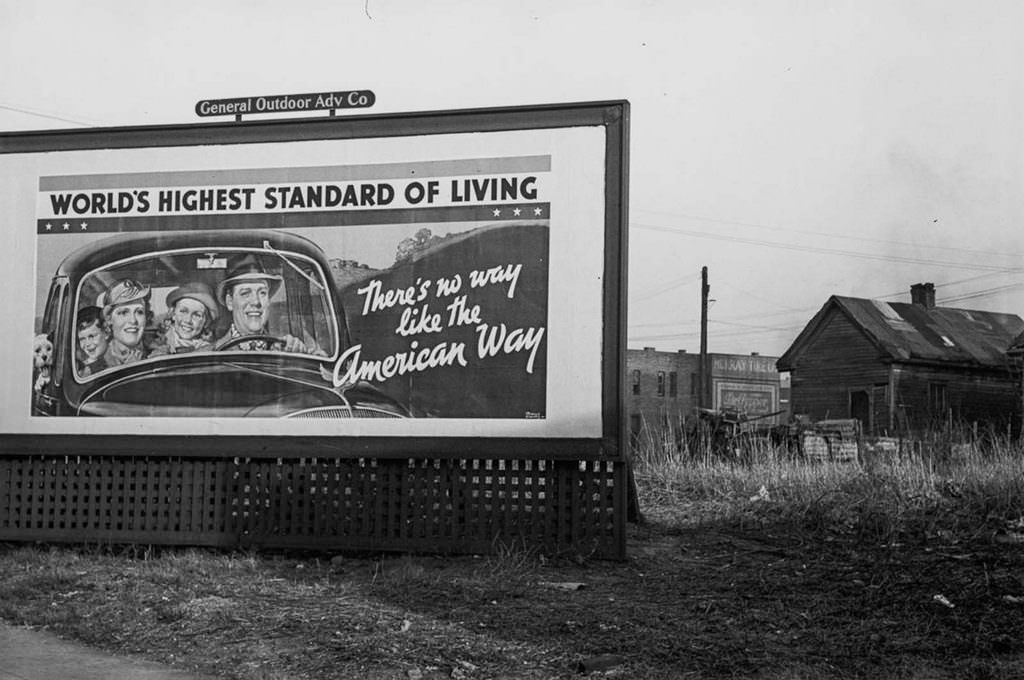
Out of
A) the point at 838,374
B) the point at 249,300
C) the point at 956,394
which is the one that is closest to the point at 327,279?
the point at 249,300

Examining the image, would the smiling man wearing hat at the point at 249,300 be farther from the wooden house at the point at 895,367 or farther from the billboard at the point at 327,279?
the wooden house at the point at 895,367

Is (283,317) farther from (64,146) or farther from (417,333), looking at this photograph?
(64,146)

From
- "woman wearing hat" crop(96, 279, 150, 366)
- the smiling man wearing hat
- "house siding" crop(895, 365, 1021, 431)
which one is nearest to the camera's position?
the smiling man wearing hat

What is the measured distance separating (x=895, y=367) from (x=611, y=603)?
124 feet

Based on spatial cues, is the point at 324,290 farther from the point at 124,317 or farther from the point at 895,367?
the point at 895,367

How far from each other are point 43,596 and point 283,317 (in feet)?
10.3

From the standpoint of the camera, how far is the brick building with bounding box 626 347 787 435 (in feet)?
245

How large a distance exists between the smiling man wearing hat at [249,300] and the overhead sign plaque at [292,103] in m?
1.39

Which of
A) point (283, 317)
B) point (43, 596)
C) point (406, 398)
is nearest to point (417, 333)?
point (406, 398)

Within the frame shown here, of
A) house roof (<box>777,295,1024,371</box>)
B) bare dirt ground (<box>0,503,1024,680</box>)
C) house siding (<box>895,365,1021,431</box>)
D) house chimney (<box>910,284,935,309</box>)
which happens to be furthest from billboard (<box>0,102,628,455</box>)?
house chimney (<box>910,284,935,309</box>)

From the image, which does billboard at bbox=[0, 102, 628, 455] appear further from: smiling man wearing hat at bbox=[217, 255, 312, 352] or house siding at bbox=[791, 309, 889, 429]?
house siding at bbox=[791, 309, 889, 429]

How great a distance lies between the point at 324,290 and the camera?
10281 millimetres

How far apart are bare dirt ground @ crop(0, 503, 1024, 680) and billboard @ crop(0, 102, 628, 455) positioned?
48.1 inches

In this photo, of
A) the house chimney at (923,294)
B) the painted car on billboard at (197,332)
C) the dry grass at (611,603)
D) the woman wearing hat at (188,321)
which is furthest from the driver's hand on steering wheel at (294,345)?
the house chimney at (923,294)
